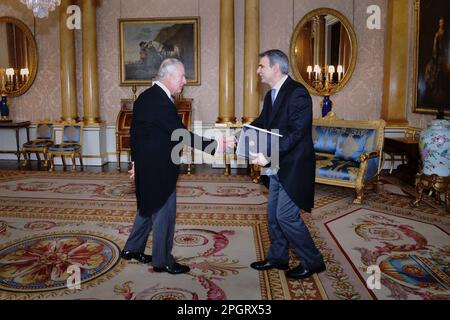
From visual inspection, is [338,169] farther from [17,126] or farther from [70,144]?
[17,126]

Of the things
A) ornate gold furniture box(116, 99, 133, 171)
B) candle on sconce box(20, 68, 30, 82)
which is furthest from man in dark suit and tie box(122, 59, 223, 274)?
candle on sconce box(20, 68, 30, 82)

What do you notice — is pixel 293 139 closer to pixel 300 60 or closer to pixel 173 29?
pixel 300 60

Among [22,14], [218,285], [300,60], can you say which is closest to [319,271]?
[218,285]

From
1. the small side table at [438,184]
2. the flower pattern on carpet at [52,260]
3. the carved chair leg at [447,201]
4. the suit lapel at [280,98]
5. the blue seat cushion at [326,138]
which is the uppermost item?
the suit lapel at [280,98]

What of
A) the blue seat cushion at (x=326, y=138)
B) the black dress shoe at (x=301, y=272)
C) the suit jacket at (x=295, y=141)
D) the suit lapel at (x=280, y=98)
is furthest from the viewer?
the blue seat cushion at (x=326, y=138)

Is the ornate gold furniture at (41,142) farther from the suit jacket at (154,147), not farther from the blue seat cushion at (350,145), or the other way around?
the suit jacket at (154,147)

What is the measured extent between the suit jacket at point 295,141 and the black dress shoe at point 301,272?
493 mm

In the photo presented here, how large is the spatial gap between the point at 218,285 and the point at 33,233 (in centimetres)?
225

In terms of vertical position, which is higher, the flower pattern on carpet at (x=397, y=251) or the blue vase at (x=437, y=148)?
the blue vase at (x=437, y=148)

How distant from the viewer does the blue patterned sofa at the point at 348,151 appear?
216 inches

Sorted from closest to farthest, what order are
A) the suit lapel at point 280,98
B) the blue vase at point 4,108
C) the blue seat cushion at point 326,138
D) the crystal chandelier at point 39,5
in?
the suit lapel at point 280,98 < the crystal chandelier at point 39,5 < the blue seat cushion at point 326,138 < the blue vase at point 4,108

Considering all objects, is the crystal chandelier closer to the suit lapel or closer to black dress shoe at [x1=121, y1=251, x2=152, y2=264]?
black dress shoe at [x1=121, y1=251, x2=152, y2=264]

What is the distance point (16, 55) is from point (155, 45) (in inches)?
125

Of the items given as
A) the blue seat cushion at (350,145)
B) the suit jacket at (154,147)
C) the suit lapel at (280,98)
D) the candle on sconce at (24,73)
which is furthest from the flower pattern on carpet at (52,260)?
the candle on sconce at (24,73)
